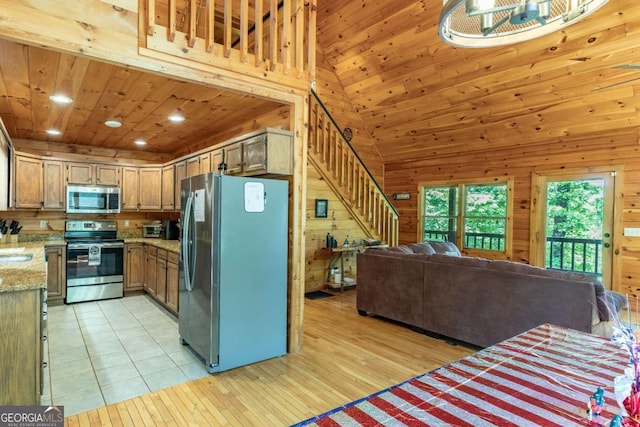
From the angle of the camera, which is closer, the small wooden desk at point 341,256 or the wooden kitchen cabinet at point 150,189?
the small wooden desk at point 341,256

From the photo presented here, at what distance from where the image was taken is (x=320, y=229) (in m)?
5.91

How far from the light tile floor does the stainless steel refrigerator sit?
1.00 feet

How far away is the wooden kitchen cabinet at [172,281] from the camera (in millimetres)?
4324

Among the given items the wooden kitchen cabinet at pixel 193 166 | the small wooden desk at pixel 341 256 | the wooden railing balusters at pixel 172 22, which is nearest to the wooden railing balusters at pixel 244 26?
the wooden railing balusters at pixel 172 22

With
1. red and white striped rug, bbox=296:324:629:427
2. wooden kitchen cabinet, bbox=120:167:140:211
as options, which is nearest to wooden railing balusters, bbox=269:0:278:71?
red and white striped rug, bbox=296:324:629:427

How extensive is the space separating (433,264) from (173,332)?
302 centimetres

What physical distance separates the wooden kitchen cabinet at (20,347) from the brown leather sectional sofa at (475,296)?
131 inches

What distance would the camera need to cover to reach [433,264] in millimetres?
3793

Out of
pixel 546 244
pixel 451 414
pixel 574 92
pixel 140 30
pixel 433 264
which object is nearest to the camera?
pixel 451 414

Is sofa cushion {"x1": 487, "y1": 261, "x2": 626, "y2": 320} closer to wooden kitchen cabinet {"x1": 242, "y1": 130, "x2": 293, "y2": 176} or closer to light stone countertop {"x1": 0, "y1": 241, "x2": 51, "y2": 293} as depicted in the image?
wooden kitchen cabinet {"x1": 242, "y1": 130, "x2": 293, "y2": 176}

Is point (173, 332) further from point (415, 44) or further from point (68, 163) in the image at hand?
point (415, 44)

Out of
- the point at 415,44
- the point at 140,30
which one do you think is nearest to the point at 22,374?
the point at 140,30

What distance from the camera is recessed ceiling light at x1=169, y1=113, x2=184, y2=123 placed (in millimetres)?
4023

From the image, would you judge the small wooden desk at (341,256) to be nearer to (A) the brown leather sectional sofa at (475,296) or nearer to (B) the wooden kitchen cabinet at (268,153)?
(A) the brown leather sectional sofa at (475,296)
